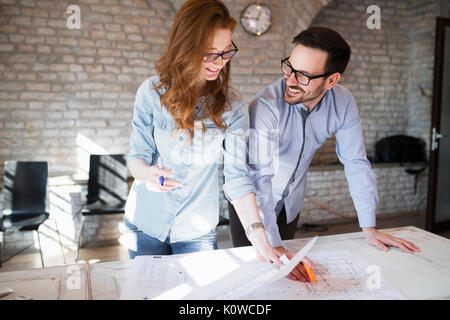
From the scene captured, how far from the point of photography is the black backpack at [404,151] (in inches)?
203

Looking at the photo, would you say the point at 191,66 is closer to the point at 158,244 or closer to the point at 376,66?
the point at 158,244

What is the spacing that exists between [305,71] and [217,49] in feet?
1.57

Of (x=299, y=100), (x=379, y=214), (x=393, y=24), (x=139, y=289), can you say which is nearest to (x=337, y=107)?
(x=299, y=100)

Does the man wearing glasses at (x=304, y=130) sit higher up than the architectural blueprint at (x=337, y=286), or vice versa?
the man wearing glasses at (x=304, y=130)

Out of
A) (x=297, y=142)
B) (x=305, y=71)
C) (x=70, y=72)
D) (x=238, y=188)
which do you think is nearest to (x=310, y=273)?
(x=238, y=188)

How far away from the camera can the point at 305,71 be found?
5.15 feet

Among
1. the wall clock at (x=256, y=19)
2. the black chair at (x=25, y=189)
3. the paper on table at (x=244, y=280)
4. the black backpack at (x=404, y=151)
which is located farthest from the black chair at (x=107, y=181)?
the black backpack at (x=404, y=151)

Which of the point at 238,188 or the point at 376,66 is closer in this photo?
the point at 238,188

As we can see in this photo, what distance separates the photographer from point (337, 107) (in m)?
1.73

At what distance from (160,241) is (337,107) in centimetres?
103

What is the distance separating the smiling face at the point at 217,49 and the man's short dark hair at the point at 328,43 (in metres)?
0.45

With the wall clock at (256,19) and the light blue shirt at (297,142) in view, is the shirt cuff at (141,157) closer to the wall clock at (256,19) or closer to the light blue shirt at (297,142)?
the light blue shirt at (297,142)

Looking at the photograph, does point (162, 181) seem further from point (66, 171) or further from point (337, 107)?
point (66, 171)

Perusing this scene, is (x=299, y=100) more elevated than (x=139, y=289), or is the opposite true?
(x=299, y=100)
